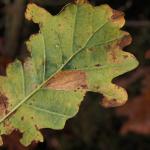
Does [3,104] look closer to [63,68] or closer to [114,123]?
[63,68]

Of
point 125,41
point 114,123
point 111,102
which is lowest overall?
point 114,123

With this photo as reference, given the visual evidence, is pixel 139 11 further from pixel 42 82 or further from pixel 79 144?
A: pixel 42 82

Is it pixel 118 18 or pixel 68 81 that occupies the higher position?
pixel 118 18

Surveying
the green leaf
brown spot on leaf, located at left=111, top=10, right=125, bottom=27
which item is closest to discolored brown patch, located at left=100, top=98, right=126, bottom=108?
the green leaf

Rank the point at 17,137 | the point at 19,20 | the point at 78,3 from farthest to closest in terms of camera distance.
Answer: the point at 19,20 < the point at 17,137 < the point at 78,3

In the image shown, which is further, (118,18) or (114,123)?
(114,123)

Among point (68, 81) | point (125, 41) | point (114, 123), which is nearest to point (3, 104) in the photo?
point (68, 81)

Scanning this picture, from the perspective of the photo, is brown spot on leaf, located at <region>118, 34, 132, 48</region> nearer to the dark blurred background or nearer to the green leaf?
the green leaf

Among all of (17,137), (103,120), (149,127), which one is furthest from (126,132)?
(17,137)
